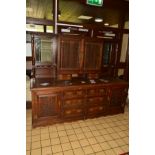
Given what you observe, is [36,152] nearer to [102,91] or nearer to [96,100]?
[96,100]

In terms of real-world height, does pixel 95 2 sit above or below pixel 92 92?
above

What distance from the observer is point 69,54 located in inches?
122

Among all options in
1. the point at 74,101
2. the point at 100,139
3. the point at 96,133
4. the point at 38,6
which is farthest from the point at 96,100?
the point at 38,6

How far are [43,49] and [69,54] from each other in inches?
21.9

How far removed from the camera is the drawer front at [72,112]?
301 cm

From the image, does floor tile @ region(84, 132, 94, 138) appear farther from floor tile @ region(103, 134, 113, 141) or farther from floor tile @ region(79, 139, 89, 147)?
floor tile @ region(103, 134, 113, 141)

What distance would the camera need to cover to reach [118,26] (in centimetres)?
368

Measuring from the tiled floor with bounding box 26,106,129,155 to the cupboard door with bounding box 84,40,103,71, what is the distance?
4.10 ft
